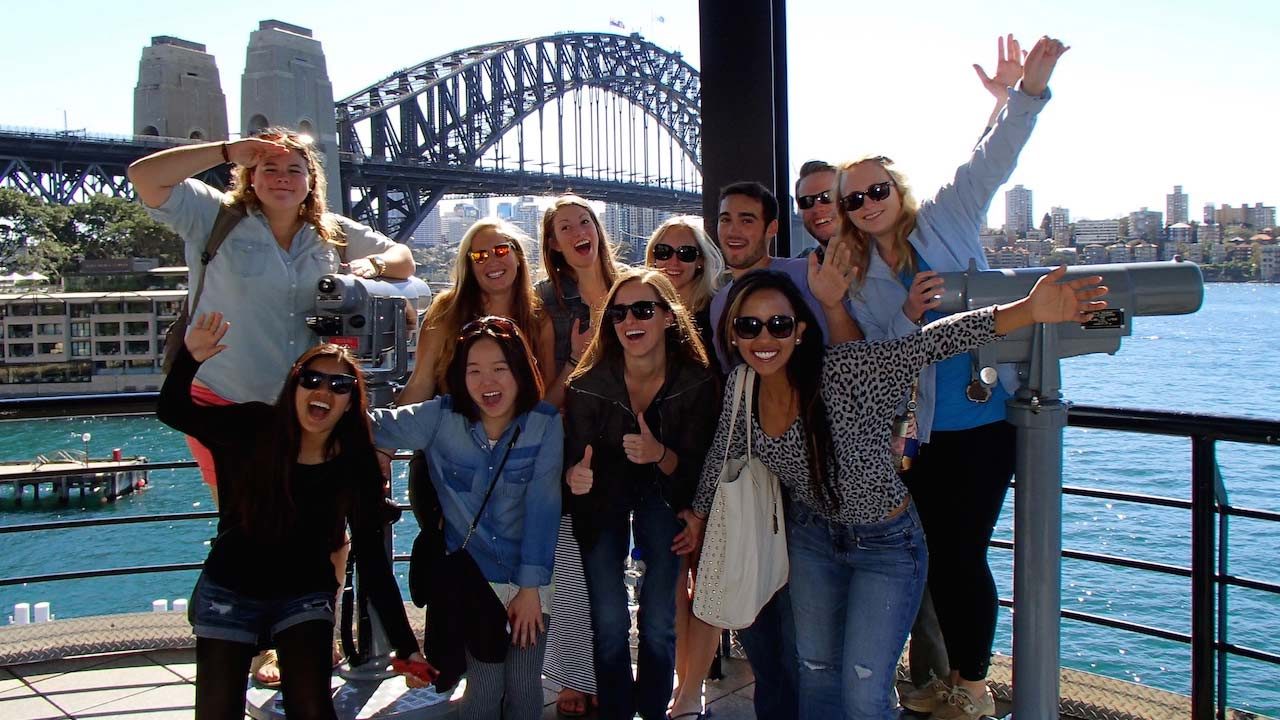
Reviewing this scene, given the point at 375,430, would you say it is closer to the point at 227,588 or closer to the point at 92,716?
the point at 227,588

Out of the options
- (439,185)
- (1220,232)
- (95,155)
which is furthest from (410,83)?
(1220,232)

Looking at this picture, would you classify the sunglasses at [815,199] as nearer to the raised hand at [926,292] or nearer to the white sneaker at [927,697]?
the raised hand at [926,292]

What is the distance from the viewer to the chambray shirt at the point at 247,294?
2.13m

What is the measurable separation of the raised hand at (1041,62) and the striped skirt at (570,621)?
1310 millimetres

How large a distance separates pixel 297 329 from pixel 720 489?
100 centimetres

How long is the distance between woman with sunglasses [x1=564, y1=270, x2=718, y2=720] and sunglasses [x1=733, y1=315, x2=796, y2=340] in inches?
10.6

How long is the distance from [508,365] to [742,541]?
609 millimetres

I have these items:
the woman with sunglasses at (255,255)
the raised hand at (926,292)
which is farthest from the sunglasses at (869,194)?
the woman with sunglasses at (255,255)

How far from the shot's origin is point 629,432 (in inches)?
82.0

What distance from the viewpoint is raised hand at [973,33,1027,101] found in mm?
1963

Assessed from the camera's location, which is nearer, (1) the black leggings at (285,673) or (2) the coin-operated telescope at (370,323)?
(1) the black leggings at (285,673)

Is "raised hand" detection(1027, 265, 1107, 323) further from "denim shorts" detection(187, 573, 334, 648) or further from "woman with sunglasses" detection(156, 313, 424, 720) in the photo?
"denim shorts" detection(187, 573, 334, 648)

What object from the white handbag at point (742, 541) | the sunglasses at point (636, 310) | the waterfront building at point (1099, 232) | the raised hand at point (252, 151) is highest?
the waterfront building at point (1099, 232)

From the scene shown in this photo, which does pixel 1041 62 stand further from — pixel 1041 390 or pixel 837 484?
pixel 837 484
